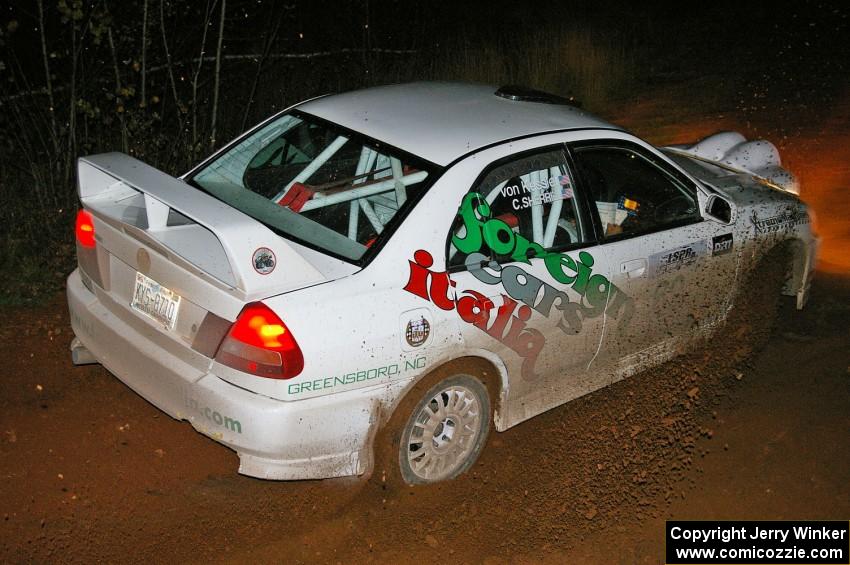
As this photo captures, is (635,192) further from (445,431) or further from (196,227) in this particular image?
(196,227)

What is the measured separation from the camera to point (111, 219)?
161 inches

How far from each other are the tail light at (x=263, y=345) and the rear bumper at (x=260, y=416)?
12 cm

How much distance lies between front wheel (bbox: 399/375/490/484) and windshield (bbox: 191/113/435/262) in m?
0.75

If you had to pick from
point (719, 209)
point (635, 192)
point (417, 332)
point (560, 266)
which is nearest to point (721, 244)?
point (719, 209)

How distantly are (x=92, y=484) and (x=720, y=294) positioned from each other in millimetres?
3479

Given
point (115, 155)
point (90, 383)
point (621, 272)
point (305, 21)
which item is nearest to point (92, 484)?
point (90, 383)

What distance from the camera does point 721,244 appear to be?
17.1 ft

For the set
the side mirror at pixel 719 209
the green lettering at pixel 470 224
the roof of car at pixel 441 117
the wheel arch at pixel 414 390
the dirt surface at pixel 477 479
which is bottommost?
the dirt surface at pixel 477 479

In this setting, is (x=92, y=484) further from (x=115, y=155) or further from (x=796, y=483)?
(x=796, y=483)

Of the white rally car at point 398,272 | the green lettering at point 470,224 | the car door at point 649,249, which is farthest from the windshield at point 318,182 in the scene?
the car door at point 649,249

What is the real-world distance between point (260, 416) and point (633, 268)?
2.11 meters

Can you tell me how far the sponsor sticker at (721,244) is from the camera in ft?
16.9

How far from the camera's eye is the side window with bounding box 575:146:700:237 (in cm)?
493

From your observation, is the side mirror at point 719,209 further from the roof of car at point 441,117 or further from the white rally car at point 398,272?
the roof of car at point 441,117
